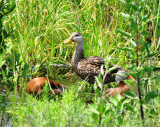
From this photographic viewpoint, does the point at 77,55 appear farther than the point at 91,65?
Yes

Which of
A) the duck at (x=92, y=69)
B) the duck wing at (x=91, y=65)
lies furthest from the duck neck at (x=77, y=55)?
the duck wing at (x=91, y=65)

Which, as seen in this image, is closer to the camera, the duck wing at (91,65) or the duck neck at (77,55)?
the duck wing at (91,65)

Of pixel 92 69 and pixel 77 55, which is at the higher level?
pixel 77 55

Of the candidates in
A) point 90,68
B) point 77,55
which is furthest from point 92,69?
point 77,55

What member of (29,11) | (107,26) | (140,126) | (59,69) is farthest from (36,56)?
(140,126)

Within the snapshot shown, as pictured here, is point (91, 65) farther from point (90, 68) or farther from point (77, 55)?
point (77, 55)

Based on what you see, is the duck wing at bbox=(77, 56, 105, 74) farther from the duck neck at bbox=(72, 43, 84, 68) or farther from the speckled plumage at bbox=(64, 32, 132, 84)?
the duck neck at bbox=(72, 43, 84, 68)

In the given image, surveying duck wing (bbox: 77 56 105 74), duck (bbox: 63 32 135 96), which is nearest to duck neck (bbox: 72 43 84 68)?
duck (bbox: 63 32 135 96)

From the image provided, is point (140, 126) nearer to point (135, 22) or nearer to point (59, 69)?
point (135, 22)

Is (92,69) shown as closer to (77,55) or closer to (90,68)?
(90,68)

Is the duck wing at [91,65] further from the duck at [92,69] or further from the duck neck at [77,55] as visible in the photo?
the duck neck at [77,55]

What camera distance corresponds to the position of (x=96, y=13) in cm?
619

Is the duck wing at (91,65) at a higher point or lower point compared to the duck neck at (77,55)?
lower

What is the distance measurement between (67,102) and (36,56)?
2696mm
